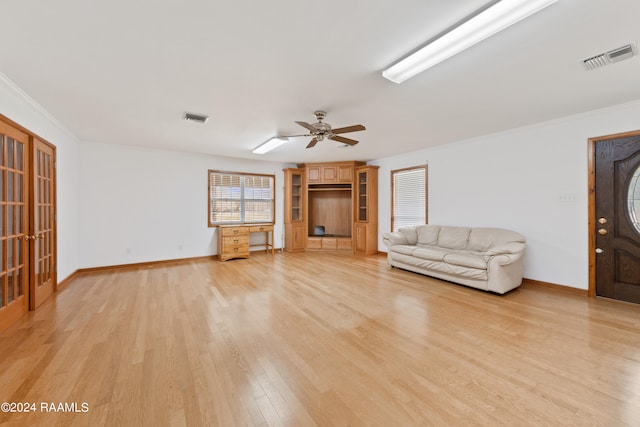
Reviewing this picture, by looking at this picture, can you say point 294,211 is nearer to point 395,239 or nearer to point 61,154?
point 395,239

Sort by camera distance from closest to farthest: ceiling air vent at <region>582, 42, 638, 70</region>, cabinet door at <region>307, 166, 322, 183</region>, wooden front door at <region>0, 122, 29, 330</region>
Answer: ceiling air vent at <region>582, 42, 638, 70</region>, wooden front door at <region>0, 122, 29, 330</region>, cabinet door at <region>307, 166, 322, 183</region>

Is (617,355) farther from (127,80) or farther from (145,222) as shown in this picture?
(145,222)

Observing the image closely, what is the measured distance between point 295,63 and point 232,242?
471 centimetres

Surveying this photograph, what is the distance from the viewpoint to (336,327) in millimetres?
2656

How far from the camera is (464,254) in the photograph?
417 cm

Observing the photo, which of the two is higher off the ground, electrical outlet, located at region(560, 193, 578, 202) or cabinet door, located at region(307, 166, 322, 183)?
cabinet door, located at region(307, 166, 322, 183)

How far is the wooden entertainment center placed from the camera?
22.4ft

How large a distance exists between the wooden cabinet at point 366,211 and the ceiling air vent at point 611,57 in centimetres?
460

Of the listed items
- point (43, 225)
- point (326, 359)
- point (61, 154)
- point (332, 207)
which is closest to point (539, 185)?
point (326, 359)

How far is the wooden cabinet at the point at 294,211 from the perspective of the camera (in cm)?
724

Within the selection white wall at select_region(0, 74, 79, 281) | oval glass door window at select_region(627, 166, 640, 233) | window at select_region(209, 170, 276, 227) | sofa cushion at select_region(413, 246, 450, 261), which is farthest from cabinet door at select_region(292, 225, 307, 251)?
oval glass door window at select_region(627, 166, 640, 233)

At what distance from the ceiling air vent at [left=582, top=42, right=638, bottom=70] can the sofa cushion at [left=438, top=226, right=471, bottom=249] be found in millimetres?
2940

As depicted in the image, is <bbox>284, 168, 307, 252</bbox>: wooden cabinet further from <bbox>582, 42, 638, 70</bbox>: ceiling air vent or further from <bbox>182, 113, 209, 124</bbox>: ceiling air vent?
<bbox>582, 42, 638, 70</bbox>: ceiling air vent

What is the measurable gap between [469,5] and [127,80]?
10.1 ft
